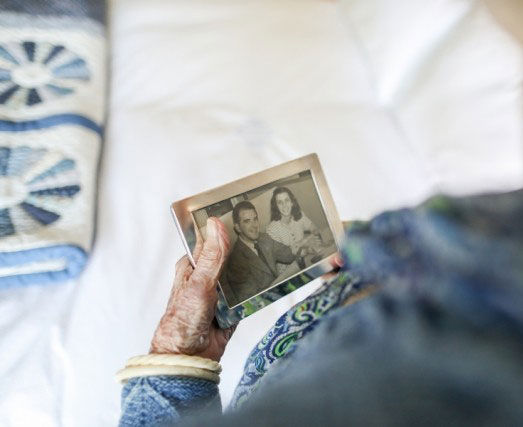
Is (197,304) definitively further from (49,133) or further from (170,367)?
(49,133)

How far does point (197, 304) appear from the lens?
1.76 feet

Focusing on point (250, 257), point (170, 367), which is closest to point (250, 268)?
point (250, 257)

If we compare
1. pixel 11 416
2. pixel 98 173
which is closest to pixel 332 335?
pixel 11 416

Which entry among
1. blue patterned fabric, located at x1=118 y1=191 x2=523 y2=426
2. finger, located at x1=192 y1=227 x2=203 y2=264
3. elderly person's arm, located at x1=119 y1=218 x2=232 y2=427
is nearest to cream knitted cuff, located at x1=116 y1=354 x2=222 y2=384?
elderly person's arm, located at x1=119 y1=218 x2=232 y2=427

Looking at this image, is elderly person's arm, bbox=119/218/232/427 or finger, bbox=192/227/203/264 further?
finger, bbox=192/227/203/264

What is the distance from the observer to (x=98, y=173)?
2.49 ft

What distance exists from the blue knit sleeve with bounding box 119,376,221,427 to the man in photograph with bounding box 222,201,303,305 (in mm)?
125

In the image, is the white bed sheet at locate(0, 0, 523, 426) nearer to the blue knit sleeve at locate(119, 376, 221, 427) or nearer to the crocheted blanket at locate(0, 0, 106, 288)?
the crocheted blanket at locate(0, 0, 106, 288)

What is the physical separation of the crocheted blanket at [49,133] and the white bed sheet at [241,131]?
0.14 ft

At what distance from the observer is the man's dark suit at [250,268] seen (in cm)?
56

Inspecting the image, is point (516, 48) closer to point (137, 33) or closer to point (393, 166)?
point (393, 166)

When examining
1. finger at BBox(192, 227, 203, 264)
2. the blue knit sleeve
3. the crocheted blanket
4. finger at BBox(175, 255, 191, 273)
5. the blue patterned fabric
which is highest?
the crocheted blanket

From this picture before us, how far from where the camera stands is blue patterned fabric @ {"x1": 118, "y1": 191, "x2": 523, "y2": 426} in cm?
20

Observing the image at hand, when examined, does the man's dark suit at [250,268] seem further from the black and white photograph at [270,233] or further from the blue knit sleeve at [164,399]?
the blue knit sleeve at [164,399]
